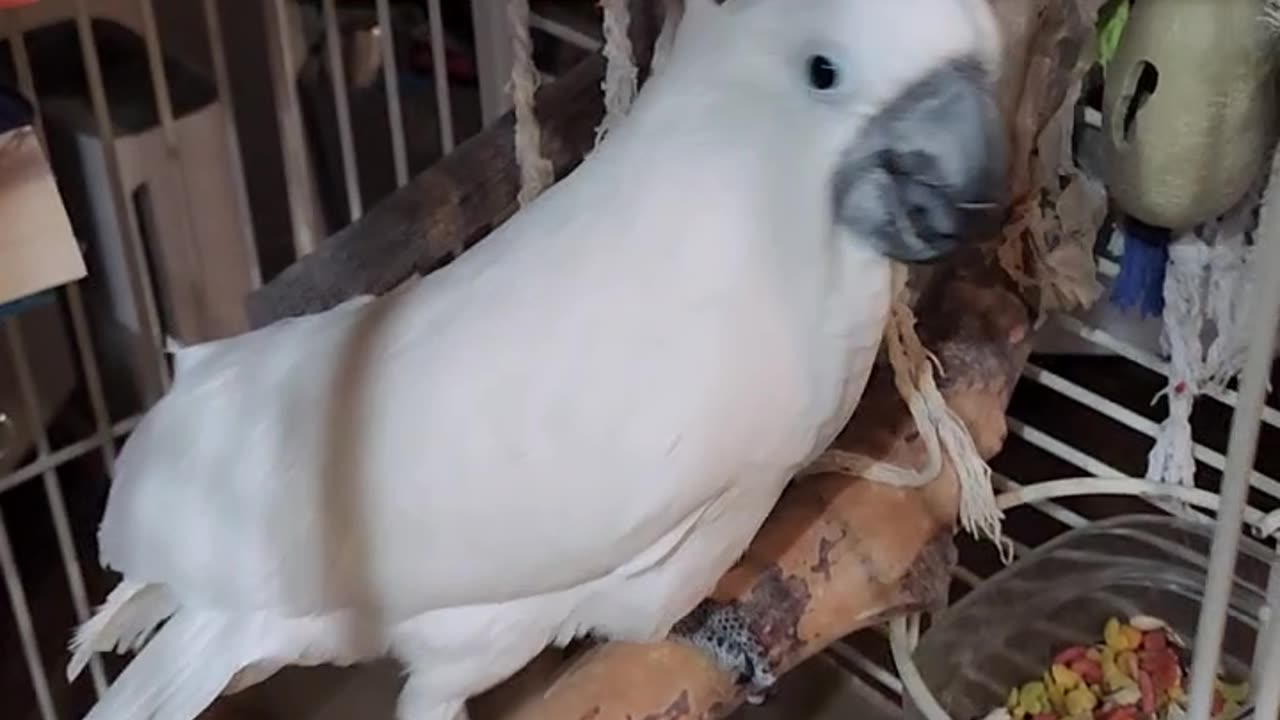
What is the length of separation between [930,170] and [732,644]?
0.28 meters

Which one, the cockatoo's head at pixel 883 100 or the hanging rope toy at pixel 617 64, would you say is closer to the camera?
the cockatoo's head at pixel 883 100

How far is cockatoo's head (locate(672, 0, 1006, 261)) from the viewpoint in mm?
793

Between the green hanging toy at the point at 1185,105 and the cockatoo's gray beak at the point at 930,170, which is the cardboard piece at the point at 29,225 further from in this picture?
the green hanging toy at the point at 1185,105

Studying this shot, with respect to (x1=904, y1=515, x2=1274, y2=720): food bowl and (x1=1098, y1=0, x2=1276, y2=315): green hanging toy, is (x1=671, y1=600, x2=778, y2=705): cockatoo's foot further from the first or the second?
(x1=1098, y1=0, x2=1276, y2=315): green hanging toy

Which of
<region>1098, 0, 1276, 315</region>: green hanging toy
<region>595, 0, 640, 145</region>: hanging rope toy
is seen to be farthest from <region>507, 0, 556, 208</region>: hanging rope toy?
<region>1098, 0, 1276, 315</region>: green hanging toy

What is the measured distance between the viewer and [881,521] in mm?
981

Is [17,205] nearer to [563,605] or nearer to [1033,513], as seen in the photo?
[563,605]

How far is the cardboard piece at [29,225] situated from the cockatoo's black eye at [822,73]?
33 centimetres

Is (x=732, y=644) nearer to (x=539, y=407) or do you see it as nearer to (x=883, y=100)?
(x=539, y=407)

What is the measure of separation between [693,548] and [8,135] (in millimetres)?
363

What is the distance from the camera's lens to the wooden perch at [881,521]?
3.11 feet

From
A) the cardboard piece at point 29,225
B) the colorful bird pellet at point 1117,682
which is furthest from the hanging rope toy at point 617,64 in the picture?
the colorful bird pellet at point 1117,682

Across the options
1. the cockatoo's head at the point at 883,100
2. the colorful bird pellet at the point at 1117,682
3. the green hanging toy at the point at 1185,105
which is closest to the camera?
the cockatoo's head at the point at 883,100

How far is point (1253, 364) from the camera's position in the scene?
76cm
